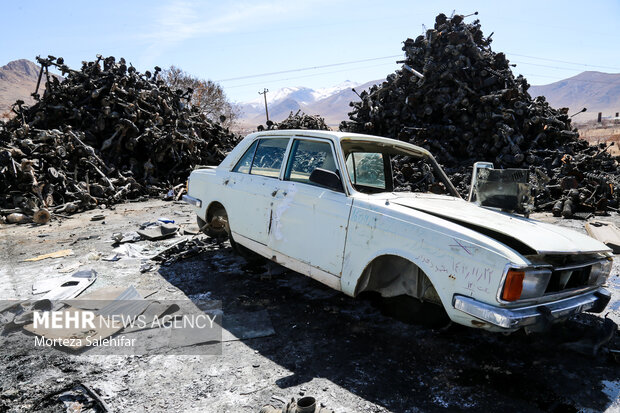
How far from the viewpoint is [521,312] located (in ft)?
7.64

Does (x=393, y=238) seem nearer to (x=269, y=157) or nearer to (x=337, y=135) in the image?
(x=337, y=135)

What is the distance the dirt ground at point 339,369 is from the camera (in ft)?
7.77

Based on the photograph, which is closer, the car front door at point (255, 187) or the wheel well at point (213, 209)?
the car front door at point (255, 187)

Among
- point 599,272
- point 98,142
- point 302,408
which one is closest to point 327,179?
point 302,408

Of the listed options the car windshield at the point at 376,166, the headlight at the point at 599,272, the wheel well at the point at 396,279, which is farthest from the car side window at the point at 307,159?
the headlight at the point at 599,272

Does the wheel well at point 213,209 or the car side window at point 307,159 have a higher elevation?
the car side window at point 307,159

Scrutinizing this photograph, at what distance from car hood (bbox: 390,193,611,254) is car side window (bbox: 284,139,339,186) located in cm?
73

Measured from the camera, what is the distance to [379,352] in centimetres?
292

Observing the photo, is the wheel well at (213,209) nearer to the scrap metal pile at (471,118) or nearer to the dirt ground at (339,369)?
the dirt ground at (339,369)

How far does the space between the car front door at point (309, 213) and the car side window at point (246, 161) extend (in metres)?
0.70

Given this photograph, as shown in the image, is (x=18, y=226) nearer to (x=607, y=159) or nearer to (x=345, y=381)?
(x=345, y=381)

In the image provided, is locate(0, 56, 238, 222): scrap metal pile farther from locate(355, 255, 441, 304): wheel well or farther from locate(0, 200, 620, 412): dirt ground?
locate(355, 255, 441, 304): wheel well

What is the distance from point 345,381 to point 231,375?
0.80 metres

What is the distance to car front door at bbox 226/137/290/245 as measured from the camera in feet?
12.5
